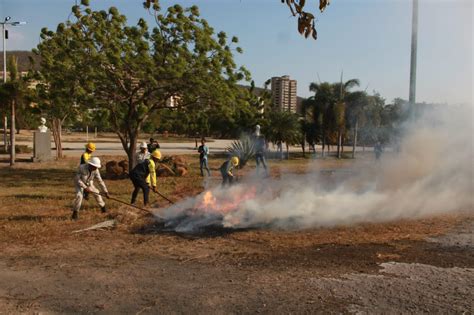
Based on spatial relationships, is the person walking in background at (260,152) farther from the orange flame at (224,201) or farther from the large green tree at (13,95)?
the large green tree at (13,95)

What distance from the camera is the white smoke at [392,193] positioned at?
30.7 feet

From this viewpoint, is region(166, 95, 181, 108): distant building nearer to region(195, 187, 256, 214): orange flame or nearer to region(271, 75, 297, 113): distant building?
region(195, 187, 256, 214): orange flame

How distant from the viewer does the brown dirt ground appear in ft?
16.9

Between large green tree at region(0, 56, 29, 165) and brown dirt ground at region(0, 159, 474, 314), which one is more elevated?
large green tree at region(0, 56, 29, 165)

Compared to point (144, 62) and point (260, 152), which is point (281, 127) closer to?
point (260, 152)

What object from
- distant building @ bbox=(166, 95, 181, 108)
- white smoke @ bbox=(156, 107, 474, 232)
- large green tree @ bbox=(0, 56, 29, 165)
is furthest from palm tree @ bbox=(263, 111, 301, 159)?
white smoke @ bbox=(156, 107, 474, 232)

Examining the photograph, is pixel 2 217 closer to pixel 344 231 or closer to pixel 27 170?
pixel 344 231

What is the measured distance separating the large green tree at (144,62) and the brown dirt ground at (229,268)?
6.79 m

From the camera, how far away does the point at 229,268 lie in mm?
6500

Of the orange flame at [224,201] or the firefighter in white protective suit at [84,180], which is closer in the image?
the orange flame at [224,201]

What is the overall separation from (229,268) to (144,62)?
1057 cm

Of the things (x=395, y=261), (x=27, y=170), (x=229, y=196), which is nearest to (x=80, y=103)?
(x=27, y=170)

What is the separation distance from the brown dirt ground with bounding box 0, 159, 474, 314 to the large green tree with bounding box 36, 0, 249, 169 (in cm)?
679

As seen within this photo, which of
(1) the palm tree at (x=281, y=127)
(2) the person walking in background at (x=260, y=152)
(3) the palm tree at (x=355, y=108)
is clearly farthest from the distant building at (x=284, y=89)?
(2) the person walking in background at (x=260, y=152)
